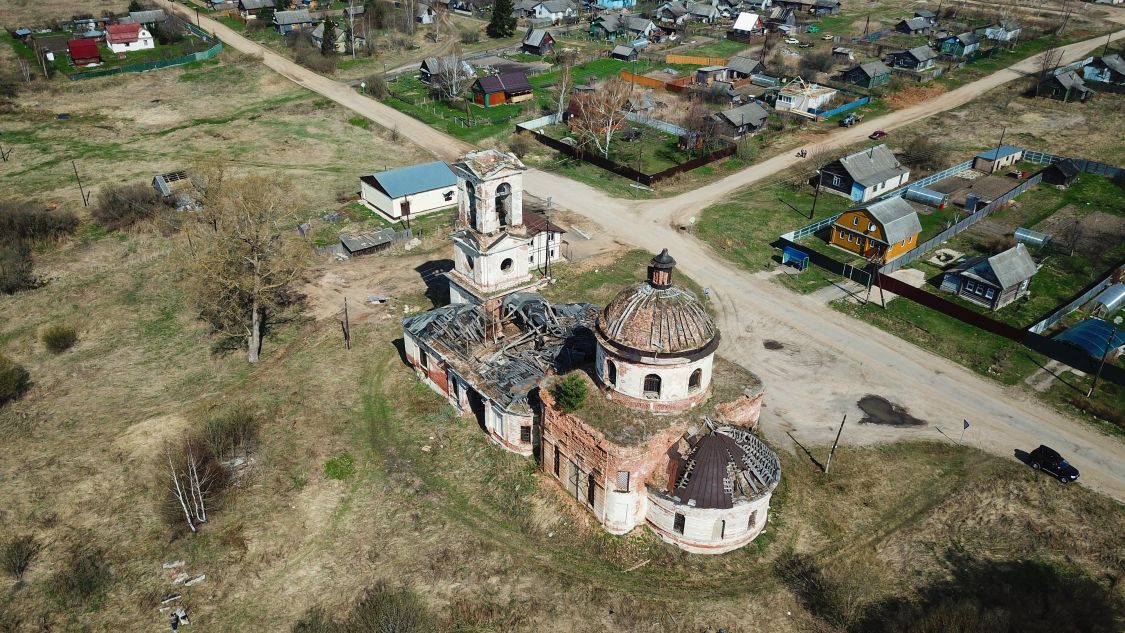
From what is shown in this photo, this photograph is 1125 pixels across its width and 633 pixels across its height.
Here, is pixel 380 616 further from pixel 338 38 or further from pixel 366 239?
pixel 338 38

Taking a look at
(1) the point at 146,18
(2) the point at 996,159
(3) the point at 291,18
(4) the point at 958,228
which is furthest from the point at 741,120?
(1) the point at 146,18

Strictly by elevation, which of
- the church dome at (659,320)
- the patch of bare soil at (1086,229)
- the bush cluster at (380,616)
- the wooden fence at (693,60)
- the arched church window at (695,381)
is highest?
the church dome at (659,320)

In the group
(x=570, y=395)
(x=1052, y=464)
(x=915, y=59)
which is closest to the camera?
(x=570, y=395)

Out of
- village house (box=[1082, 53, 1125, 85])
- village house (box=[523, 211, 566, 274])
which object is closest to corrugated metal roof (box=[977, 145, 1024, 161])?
village house (box=[1082, 53, 1125, 85])

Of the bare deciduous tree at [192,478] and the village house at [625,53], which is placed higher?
the village house at [625,53]

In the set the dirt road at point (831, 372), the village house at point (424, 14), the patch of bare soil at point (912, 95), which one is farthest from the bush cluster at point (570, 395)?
the village house at point (424, 14)

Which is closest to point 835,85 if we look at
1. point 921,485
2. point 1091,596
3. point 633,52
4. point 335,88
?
point 633,52

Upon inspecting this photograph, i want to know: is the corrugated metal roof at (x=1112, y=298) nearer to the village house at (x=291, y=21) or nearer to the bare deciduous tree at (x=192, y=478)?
the bare deciduous tree at (x=192, y=478)

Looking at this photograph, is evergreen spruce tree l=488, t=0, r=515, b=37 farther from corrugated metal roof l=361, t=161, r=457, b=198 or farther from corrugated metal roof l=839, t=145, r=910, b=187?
corrugated metal roof l=839, t=145, r=910, b=187
